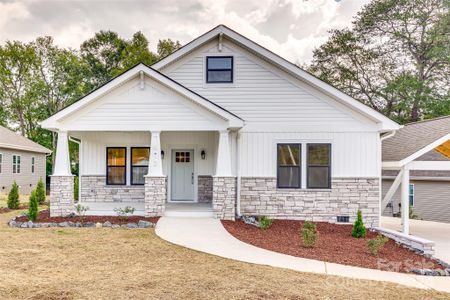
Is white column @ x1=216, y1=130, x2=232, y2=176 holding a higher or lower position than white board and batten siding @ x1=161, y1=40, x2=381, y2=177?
lower

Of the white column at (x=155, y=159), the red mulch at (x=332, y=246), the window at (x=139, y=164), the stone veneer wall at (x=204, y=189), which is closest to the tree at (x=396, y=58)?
the red mulch at (x=332, y=246)

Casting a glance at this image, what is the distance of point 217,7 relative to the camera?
15461 millimetres

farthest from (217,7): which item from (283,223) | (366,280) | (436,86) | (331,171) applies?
(436,86)

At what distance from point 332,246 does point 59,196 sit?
318 inches

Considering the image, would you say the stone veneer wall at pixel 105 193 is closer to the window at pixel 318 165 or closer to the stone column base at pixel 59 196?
the stone column base at pixel 59 196

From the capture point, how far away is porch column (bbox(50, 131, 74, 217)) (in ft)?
33.9

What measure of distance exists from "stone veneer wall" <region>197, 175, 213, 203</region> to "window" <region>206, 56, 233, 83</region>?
365 centimetres

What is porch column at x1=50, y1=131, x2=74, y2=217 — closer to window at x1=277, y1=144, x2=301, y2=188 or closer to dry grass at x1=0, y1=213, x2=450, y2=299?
dry grass at x1=0, y1=213, x2=450, y2=299

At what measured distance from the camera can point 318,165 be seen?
11.2m

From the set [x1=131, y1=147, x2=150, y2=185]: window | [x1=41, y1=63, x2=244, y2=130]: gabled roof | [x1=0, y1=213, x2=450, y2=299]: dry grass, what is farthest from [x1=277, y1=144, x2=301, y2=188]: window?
[x1=131, y1=147, x2=150, y2=185]: window

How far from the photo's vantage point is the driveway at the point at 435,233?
26.3ft

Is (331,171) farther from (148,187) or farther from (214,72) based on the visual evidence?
(148,187)

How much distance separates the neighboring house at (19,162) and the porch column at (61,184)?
45.9 feet

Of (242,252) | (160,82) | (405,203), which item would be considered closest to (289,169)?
(405,203)
